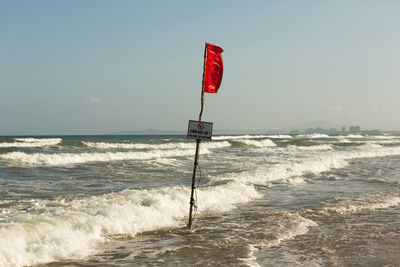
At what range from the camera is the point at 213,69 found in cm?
785

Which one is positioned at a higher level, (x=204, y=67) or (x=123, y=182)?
(x=204, y=67)

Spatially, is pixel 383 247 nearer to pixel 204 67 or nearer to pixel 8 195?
pixel 204 67

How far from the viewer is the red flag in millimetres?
7789

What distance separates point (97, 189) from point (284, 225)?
22.9 ft

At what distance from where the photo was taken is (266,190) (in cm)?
1382

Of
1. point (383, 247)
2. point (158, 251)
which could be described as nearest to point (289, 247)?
point (383, 247)

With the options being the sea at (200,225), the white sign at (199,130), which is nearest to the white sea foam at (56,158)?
the sea at (200,225)

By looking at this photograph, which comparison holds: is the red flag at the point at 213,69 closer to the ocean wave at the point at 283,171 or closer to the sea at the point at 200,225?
the sea at the point at 200,225

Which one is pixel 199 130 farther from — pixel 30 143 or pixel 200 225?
pixel 30 143

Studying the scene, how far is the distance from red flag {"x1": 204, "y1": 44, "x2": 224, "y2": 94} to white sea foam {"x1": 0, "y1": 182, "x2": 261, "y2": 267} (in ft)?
10.5

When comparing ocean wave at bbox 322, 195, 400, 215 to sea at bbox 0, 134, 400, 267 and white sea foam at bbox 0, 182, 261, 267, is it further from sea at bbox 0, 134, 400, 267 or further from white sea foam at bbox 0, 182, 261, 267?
white sea foam at bbox 0, 182, 261, 267

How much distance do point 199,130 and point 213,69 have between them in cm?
134

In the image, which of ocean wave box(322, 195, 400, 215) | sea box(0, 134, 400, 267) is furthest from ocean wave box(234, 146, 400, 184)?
ocean wave box(322, 195, 400, 215)

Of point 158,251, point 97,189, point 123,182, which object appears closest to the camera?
point 158,251
